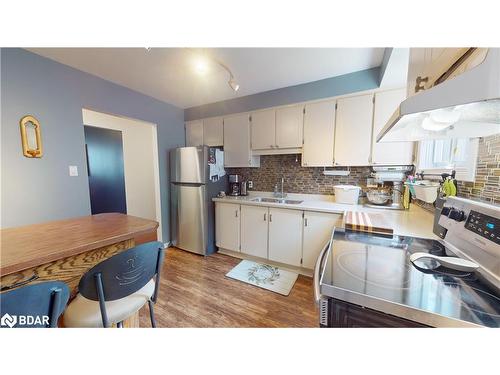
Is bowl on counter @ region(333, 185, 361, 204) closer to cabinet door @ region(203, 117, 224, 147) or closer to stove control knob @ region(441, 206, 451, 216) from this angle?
stove control knob @ region(441, 206, 451, 216)

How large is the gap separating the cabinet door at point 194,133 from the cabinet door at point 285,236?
5.69 feet

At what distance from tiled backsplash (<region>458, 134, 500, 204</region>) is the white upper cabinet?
2.10m

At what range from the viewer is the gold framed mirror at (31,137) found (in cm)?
155

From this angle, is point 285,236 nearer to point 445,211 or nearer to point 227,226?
point 227,226

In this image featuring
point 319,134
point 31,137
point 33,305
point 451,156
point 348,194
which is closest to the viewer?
point 33,305

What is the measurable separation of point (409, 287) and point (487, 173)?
0.85 meters

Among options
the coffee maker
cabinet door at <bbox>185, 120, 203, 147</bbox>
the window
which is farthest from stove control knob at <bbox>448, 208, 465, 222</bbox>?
cabinet door at <bbox>185, 120, 203, 147</bbox>

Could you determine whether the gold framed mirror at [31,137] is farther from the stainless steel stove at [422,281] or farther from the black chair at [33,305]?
the stainless steel stove at [422,281]

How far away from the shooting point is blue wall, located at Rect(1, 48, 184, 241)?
149 cm

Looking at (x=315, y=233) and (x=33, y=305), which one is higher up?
(x=33, y=305)

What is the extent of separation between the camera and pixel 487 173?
930mm

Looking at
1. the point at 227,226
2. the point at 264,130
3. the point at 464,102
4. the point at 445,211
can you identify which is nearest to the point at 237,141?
the point at 264,130

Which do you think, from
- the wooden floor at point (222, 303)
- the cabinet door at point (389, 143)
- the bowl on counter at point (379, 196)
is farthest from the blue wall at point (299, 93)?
the wooden floor at point (222, 303)
